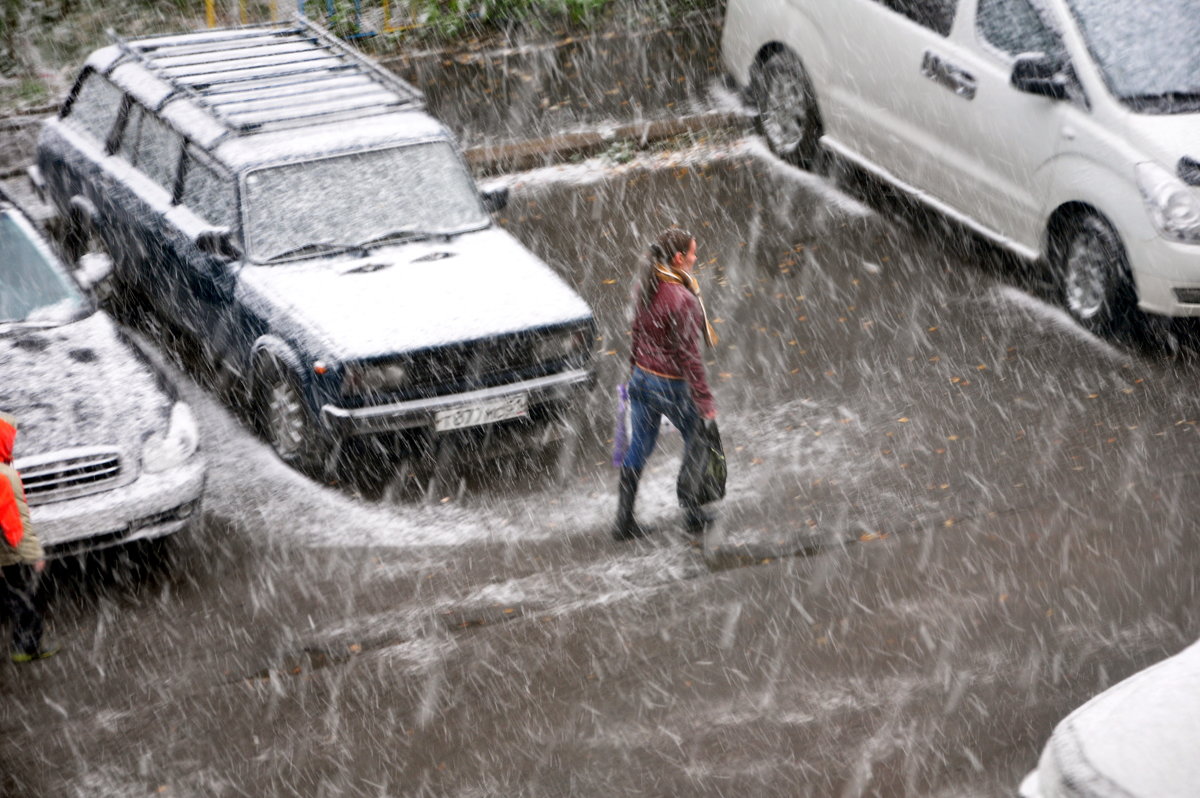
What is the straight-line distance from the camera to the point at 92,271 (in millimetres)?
8227

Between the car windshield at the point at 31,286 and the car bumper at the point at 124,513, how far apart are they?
138 centimetres

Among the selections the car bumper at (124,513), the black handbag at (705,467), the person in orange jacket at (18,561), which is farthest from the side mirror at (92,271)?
the black handbag at (705,467)

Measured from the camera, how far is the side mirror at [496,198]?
922 cm

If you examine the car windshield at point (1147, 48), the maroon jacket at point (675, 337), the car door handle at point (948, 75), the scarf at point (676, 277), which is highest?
the car windshield at point (1147, 48)

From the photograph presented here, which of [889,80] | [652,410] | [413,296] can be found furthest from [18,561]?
[889,80]

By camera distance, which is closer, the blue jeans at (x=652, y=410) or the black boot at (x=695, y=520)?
the blue jeans at (x=652, y=410)

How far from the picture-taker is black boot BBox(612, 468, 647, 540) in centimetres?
748

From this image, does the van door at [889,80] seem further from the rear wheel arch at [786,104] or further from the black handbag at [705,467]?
the black handbag at [705,467]

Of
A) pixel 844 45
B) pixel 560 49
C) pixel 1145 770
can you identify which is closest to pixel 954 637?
pixel 1145 770

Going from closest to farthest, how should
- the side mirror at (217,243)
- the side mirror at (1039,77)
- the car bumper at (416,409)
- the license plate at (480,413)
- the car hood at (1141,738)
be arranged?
the car hood at (1141,738) < the car bumper at (416,409) < the license plate at (480,413) < the side mirror at (217,243) < the side mirror at (1039,77)

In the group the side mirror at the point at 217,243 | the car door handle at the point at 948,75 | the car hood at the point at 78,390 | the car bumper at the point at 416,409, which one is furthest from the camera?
the car door handle at the point at 948,75

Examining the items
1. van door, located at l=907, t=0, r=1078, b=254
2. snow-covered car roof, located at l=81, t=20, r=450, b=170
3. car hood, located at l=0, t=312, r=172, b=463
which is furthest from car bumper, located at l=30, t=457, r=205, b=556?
van door, located at l=907, t=0, r=1078, b=254

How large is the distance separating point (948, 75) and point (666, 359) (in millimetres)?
3930

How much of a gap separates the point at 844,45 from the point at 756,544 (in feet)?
16.1
